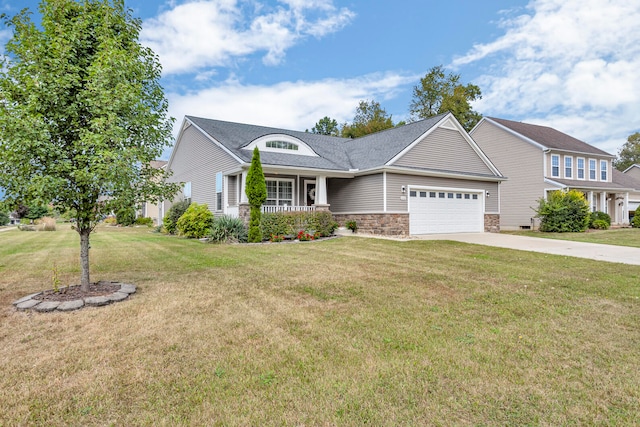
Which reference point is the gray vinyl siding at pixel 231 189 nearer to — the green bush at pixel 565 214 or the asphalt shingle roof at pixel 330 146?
the asphalt shingle roof at pixel 330 146

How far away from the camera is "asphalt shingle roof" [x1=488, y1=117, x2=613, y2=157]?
73.5 ft

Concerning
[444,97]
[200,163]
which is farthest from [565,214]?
[444,97]

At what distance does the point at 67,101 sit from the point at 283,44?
13.6 meters

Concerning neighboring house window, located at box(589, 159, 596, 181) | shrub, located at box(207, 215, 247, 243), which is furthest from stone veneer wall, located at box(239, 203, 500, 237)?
neighboring house window, located at box(589, 159, 596, 181)

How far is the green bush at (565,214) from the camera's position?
17609 mm

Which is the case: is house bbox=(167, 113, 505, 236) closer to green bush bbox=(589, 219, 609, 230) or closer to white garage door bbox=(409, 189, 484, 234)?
white garage door bbox=(409, 189, 484, 234)

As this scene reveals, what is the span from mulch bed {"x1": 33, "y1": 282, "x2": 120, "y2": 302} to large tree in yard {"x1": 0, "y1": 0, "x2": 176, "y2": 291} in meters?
0.16

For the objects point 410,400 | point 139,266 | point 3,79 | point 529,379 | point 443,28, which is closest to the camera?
point 410,400

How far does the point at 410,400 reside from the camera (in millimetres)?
2482

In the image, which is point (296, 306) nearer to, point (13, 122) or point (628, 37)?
point (13, 122)

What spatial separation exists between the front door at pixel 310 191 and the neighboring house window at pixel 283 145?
1.75 m

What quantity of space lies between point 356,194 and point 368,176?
43.6 inches

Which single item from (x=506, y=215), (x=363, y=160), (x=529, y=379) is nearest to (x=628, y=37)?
(x=506, y=215)

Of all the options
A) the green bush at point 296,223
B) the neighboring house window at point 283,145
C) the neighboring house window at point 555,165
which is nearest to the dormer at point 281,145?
the neighboring house window at point 283,145
